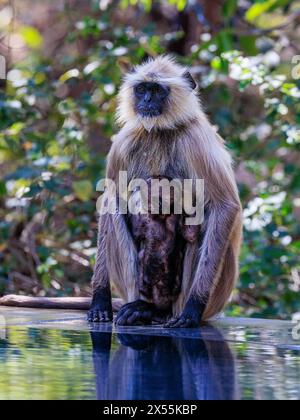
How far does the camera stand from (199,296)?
5.57m

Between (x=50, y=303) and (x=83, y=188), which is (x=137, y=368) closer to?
(x=50, y=303)

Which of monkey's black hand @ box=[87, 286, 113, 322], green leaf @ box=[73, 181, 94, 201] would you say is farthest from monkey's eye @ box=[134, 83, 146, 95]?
green leaf @ box=[73, 181, 94, 201]

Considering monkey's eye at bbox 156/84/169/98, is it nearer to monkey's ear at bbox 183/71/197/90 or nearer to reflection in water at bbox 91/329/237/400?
monkey's ear at bbox 183/71/197/90

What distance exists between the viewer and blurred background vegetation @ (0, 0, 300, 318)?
8445mm

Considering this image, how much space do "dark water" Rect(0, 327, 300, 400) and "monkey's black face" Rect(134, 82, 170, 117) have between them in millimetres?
1821

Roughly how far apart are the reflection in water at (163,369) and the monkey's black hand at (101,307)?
0.85m

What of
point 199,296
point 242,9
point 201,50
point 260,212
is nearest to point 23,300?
point 199,296

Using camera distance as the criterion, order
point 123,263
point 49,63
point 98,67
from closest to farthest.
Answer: point 123,263, point 98,67, point 49,63

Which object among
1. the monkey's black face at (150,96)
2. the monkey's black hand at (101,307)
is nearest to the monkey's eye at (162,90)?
the monkey's black face at (150,96)

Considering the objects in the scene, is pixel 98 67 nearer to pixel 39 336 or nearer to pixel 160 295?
pixel 160 295

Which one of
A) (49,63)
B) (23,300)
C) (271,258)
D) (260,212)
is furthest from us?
(49,63)

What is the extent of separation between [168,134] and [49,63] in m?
4.15

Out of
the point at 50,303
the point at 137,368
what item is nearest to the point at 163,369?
the point at 137,368

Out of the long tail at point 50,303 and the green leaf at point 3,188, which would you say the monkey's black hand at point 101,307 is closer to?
the long tail at point 50,303
